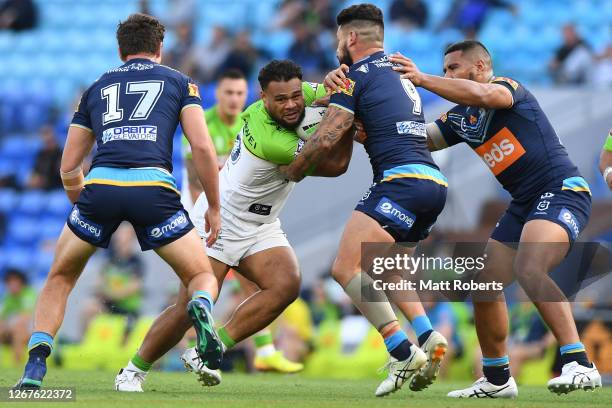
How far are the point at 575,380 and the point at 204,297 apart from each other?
2.55 m

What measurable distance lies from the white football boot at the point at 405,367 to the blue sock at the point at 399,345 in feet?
0.11

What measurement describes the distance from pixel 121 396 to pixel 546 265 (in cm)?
307

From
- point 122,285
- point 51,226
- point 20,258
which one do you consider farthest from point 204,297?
point 51,226

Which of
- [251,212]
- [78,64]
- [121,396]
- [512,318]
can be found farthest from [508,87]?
[78,64]

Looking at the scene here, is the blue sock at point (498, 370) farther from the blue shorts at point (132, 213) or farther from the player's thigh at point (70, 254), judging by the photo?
the player's thigh at point (70, 254)

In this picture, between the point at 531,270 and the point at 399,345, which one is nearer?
the point at 399,345

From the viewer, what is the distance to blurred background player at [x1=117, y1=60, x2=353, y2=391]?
9.21 m

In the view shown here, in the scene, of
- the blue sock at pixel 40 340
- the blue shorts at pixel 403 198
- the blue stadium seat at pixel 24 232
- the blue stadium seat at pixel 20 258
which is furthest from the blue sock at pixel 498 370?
the blue stadium seat at pixel 24 232

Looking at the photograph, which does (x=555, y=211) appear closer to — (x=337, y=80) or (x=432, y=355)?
(x=432, y=355)

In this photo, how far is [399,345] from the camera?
861 cm

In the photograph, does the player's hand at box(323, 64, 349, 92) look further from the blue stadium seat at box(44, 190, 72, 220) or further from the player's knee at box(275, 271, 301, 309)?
the blue stadium seat at box(44, 190, 72, 220)

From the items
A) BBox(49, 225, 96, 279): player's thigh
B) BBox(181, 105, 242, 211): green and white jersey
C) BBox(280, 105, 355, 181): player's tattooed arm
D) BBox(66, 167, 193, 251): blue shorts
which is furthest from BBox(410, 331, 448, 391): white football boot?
BBox(181, 105, 242, 211): green and white jersey

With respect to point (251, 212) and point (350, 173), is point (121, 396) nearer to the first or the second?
point (251, 212)

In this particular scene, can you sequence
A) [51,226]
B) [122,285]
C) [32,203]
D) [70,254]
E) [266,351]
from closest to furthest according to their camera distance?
[70,254] → [266,351] → [122,285] → [51,226] → [32,203]
